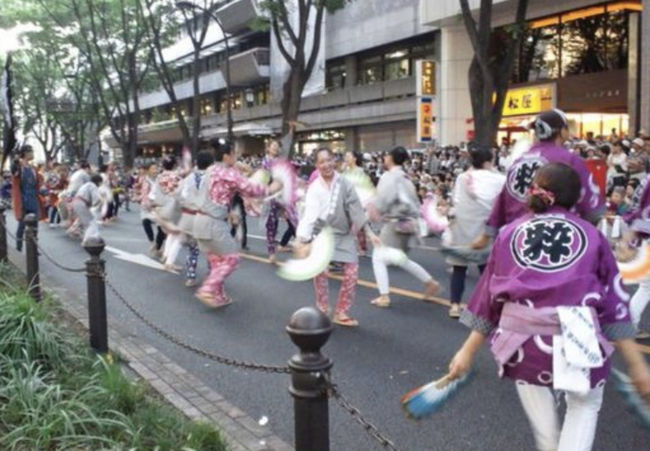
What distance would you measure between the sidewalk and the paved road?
0.17 metres

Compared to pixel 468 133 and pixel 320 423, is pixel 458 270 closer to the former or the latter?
pixel 320 423

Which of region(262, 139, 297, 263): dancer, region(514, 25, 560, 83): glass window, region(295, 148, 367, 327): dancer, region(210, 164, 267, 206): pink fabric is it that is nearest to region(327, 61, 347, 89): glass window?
region(514, 25, 560, 83): glass window

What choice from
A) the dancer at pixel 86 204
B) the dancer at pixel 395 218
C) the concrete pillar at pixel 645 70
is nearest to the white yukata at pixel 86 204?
the dancer at pixel 86 204

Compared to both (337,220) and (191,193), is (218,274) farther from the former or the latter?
(337,220)

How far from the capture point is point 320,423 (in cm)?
247

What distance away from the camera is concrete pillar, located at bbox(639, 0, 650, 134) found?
17.4 m

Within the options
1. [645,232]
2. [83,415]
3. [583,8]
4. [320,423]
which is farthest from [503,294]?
[583,8]

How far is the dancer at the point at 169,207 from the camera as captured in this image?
9844 millimetres

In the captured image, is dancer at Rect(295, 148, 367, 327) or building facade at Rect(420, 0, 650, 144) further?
building facade at Rect(420, 0, 650, 144)

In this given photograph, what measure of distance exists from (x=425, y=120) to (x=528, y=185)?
21.4m

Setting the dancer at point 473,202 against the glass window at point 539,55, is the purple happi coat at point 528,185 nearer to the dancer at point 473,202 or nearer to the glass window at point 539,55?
the dancer at point 473,202

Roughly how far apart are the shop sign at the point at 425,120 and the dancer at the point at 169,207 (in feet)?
52.8

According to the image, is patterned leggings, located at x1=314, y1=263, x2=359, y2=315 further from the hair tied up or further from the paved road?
the hair tied up

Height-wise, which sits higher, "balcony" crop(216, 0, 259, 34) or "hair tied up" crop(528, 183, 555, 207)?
"balcony" crop(216, 0, 259, 34)
